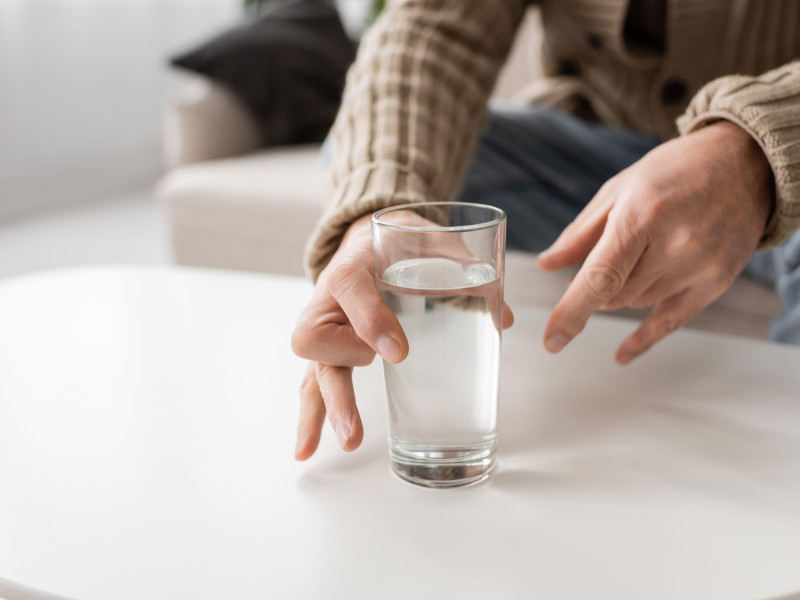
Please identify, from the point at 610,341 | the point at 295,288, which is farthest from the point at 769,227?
the point at 295,288

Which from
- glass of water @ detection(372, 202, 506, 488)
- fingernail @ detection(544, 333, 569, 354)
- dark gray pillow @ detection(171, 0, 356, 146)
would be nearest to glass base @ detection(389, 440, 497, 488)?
glass of water @ detection(372, 202, 506, 488)

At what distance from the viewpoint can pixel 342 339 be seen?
1.61ft

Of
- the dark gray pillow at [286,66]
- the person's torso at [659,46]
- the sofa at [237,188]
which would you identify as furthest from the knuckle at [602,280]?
the dark gray pillow at [286,66]

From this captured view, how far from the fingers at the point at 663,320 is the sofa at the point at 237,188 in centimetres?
41

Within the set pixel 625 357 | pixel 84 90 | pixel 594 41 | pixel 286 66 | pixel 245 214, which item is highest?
pixel 594 41

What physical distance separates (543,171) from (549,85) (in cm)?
28

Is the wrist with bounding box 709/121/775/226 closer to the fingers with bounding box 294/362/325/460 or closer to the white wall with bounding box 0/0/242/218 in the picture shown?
the fingers with bounding box 294/362/325/460

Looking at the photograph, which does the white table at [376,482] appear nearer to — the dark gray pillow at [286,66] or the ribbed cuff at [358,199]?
the ribbed cuff at [358,199]

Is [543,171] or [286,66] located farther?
[286,66]

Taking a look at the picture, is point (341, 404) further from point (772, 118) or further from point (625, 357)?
point (772, 118)

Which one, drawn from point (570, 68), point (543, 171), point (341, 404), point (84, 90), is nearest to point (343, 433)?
point (341, 404)

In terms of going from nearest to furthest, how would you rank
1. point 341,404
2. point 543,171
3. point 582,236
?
1. point 341,404
2. point 582,236
3. point 543,171

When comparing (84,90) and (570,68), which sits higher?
(570,68)

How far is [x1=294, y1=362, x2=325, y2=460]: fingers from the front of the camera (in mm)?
494
